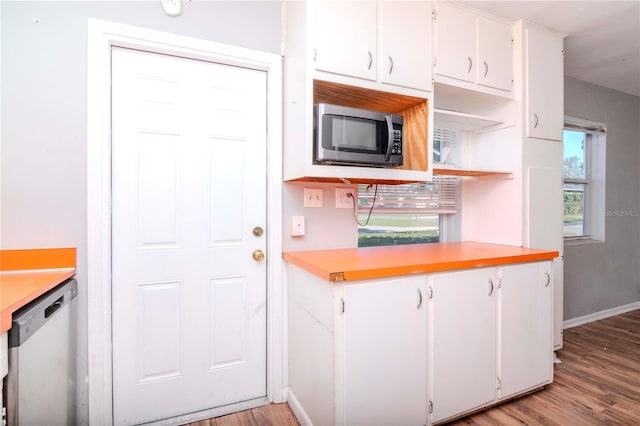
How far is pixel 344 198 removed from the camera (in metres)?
2.02

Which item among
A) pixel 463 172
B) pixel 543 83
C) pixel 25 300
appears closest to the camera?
pixel 25 300

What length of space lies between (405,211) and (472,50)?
3.79 feet

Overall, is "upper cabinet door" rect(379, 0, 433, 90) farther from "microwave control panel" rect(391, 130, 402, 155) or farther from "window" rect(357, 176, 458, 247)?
"window" rect(357, 176, 458, 247)

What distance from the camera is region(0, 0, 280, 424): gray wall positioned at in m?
1.39

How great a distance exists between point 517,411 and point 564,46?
2784 millimetres

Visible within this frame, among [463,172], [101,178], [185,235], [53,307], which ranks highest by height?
[463,172]

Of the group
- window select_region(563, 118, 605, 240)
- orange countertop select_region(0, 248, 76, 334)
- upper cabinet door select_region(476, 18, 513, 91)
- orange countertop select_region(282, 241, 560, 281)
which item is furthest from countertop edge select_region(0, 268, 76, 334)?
window select_region(563, 118, 605, 240)

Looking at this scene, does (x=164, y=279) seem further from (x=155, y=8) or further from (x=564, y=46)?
(x=564, y=46)

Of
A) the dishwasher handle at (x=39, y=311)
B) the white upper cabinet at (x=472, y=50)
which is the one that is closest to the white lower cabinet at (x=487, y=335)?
the white upper cabinet at (x=472, y=50)

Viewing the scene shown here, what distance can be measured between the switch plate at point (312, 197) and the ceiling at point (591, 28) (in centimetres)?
156

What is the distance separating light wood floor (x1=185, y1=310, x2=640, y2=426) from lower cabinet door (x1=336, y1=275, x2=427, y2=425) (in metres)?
0.46

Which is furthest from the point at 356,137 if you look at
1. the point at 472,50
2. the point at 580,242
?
the point at 580,242

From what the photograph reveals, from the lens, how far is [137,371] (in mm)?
1627

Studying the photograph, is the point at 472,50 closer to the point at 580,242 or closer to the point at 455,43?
the point at 455,43
